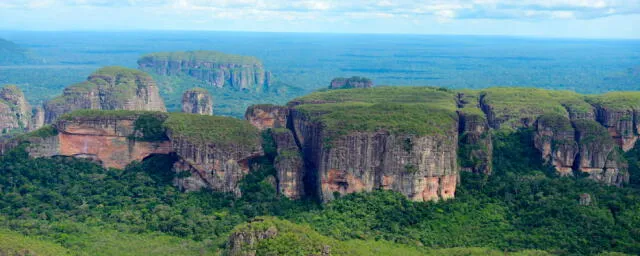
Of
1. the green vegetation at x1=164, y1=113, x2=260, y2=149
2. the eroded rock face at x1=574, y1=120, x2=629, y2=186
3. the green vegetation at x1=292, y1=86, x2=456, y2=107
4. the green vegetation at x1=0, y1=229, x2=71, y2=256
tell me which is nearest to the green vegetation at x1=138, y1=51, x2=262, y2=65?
the green vegetation at x1=292, y1=86, x2=456, y2=107

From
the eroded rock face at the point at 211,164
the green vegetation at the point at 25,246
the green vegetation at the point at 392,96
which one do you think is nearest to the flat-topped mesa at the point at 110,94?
the green vegetation at the point at 392,96

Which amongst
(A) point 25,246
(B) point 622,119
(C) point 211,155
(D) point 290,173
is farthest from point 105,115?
(B) point 622,119

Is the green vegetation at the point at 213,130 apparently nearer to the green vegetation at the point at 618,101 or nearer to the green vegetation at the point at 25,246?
the green vegetation at the point at 25,246

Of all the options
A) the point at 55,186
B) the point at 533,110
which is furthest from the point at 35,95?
the point at 533,110

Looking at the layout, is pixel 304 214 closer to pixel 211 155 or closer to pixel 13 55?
pixel 211 155

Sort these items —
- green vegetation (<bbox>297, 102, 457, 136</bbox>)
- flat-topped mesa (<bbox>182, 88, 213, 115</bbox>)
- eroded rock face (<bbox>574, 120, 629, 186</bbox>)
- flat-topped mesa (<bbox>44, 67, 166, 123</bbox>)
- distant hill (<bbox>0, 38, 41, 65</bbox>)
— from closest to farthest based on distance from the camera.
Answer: green vegetation (<bbox>297, 102, 457, 136</bbox>)
eroded rock face (<bbox>574, 120, 629, 186</bbox>)
flat-topped mesa (<bbox>44, 67, 166, 123</bbox>)
flat-topped mesa (<bbox>182, 88, 213, 115</bbox>)
distant hill (<bbox>0, 38, 41, 65</bbox>)

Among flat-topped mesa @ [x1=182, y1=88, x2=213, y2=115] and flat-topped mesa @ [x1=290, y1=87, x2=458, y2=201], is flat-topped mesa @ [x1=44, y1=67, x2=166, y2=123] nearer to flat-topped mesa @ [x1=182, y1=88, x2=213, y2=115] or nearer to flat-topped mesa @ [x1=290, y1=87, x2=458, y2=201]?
flat-topped mesa @ [x1=182, y1=88, x2=213, y2=115]
